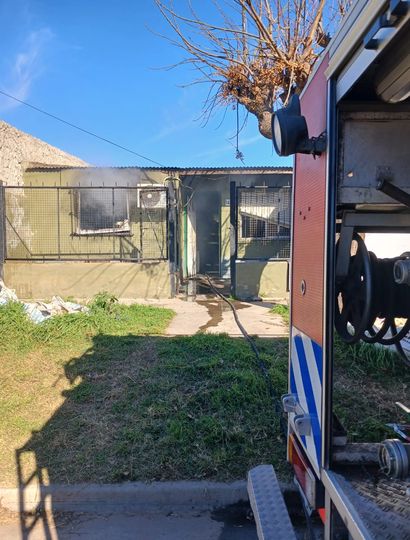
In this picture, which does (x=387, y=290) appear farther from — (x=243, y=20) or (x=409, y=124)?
(x=243, y=20)

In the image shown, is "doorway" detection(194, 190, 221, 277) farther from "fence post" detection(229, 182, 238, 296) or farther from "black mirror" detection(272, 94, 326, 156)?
"black mirror" detection(272, 94, 326, 156)

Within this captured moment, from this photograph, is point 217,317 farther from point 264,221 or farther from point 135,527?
point 135,527

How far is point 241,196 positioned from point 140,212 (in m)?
2.75

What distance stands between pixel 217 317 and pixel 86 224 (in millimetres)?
5380

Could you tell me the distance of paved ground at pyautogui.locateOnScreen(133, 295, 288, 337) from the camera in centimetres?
671

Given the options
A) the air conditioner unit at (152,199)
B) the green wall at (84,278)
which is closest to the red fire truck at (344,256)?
the green wall at (84,278)

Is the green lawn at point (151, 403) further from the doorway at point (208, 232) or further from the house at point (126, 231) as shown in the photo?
the doorway at point (208, 232)

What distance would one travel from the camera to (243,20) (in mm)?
6633

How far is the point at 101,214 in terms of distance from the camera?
442 inches

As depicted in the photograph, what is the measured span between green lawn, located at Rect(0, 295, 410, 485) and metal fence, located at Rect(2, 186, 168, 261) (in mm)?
5438

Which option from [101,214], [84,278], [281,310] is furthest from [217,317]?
[101,214]

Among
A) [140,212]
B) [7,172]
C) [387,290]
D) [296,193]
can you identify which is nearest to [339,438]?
[387,290]

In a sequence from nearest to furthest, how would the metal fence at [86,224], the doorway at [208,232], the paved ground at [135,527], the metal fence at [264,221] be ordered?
1. the paved ground at [135,527]
2. the metal fence at [264,221]
3. the metal fence at [86,224]
4. the doorway at [208,232]

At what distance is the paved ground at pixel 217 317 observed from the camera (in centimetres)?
671
